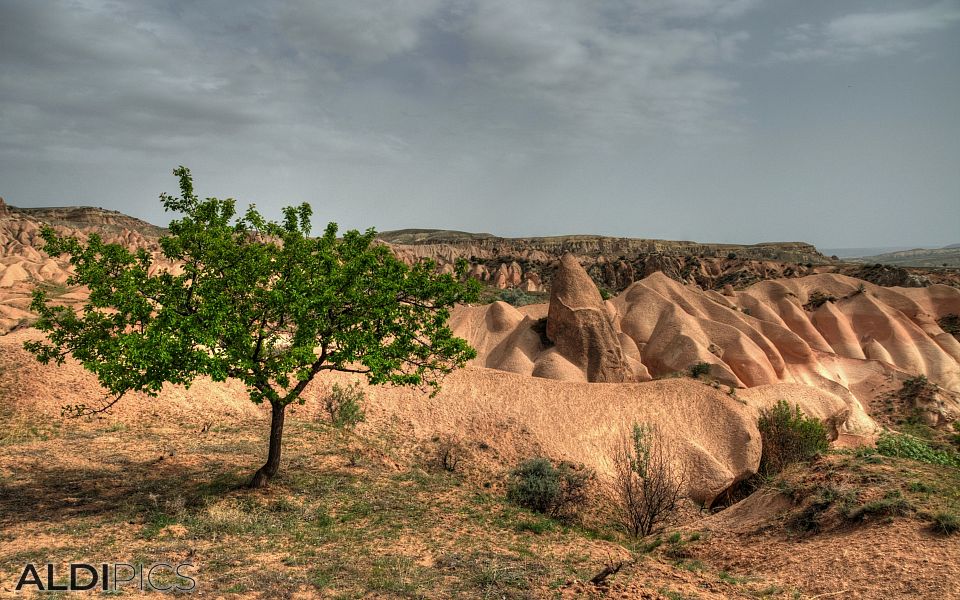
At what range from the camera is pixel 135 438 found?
18.5 m

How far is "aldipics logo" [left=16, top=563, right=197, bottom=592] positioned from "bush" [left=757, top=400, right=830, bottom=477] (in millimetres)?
22771

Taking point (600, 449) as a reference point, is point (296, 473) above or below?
above

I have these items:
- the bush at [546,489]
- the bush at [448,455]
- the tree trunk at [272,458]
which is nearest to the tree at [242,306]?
the tree trunk at [272,458]

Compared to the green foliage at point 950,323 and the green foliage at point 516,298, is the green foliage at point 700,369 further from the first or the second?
the green foliage at point 950,323

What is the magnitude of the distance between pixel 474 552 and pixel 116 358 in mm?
8538

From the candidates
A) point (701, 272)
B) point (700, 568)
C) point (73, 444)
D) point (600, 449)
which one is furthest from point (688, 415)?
point (701, 272)

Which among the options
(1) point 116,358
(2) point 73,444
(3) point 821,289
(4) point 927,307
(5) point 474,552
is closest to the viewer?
(1) point 116,358

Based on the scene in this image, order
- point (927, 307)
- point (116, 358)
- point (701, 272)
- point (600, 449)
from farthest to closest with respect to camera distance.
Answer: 1. point (701, 272)
2. point (927, 307)
3. point (600, 449)
4. point (116, 358)

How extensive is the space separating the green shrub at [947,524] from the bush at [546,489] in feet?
30.7

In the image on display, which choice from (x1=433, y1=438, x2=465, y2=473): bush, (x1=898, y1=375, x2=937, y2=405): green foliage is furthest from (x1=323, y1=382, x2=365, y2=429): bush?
(x1=898, y1=375, x2=937, y2=405): green foliage

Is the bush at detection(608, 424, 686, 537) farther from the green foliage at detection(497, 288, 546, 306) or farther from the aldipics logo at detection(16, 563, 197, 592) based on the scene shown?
the green foliage at detection(497, 288, 546, 306)

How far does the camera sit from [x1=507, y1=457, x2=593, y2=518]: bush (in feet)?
57.8

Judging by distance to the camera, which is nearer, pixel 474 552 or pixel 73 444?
pixel 474 552

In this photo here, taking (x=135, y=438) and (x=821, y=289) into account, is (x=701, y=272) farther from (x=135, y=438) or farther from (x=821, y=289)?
(x=135, y=438)
